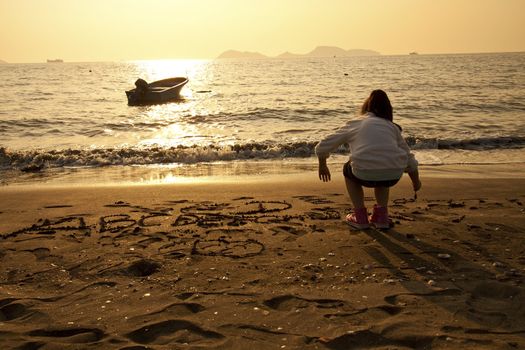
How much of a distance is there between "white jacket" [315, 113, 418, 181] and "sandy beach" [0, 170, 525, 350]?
674 mm

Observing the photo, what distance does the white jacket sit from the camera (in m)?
5.08

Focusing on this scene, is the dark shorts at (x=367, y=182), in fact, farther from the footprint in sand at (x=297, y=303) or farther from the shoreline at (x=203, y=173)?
the shoreline at (x=203, y=173)

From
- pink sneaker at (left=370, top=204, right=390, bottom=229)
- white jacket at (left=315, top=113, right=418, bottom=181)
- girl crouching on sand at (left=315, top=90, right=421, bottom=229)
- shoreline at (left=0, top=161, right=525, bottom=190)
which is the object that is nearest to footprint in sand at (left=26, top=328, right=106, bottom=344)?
girl crouching on sand at (left=315, top=90, right=421, bottom=229)

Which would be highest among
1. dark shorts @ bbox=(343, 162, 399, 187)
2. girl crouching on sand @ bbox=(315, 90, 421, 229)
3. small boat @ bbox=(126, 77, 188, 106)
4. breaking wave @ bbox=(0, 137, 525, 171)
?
small boat @ bbox=(126, 77, 188, 106)

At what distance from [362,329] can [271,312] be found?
0.66 meters

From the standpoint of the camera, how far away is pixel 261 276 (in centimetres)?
420

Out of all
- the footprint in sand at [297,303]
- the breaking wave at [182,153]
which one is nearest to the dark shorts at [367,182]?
the footprint in sand at [297,303]

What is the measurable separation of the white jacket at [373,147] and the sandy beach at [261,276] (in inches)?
26.6

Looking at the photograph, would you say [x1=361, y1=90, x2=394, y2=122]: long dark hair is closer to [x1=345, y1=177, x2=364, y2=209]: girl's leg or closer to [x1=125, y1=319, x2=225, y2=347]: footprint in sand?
[x1=345, y1=177, x2=364, y2=209]: girl's leg

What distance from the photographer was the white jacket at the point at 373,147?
5.08m

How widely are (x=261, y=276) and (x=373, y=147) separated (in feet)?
5.94

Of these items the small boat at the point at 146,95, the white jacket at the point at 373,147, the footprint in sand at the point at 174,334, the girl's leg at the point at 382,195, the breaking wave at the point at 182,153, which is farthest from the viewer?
the small boat at the point at 146,95

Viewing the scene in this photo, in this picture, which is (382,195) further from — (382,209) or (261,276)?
(261,276)

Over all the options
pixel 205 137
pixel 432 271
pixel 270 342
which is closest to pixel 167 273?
pixel 270 342
